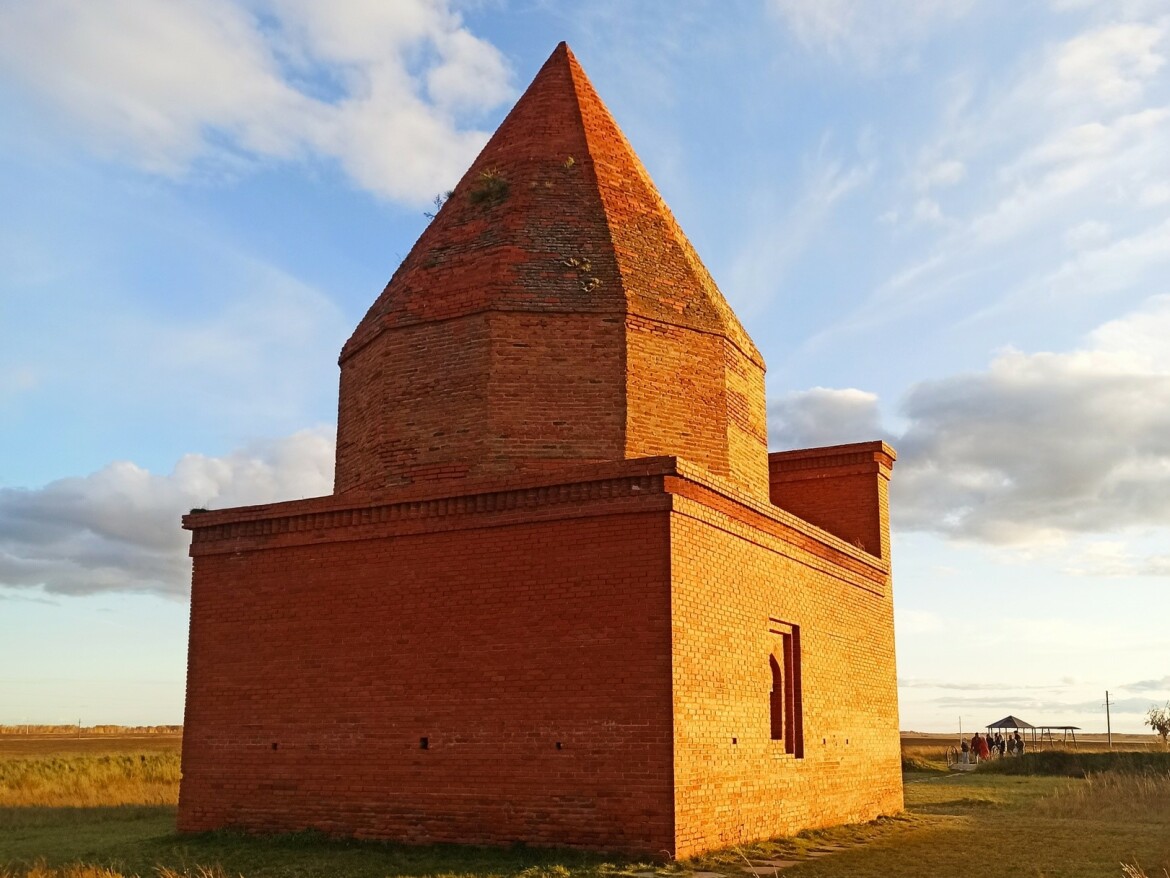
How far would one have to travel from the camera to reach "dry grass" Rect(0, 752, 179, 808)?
65.3 ft

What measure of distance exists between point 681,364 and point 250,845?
6.82 metres

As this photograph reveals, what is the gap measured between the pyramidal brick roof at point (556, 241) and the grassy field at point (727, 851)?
5.76 metres

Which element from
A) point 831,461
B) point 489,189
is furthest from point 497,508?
point 831,461

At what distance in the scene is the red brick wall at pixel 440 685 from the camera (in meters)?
9.70

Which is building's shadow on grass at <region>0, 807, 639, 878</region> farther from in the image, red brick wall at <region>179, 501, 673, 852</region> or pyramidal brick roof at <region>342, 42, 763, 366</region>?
pyramidal brick roof at <region>342, 42, 763, 366</region>

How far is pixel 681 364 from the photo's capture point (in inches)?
484

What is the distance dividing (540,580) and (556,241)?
4.28 metres

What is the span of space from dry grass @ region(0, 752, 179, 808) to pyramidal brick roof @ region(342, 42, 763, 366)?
11.6 meters

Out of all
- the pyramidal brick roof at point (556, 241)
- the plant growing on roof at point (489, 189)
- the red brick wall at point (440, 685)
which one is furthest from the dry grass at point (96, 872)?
the plant growing on roof at point (489, 189)

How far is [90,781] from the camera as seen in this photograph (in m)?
24.2

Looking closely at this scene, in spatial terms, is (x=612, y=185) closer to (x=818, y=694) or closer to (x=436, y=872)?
(x=818, y=694)

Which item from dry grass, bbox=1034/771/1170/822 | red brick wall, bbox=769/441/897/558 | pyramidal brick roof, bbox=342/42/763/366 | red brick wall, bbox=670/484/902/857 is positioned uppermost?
pyramidal brick roof, bbox=342/42/763/366

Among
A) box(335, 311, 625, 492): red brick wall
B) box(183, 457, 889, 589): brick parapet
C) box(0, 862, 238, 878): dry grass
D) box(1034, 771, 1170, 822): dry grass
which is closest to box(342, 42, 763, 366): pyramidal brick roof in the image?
box(335, 311, 625, 492): red brick wall

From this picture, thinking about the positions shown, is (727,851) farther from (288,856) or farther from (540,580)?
(288,856)
